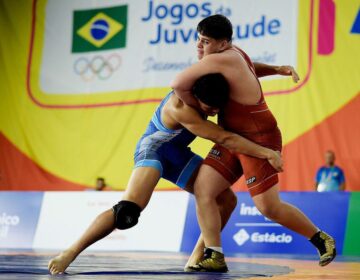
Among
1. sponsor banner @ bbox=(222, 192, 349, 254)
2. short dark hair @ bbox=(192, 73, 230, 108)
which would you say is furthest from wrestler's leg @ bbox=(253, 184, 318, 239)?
sponsor banner @ bbox=(222, 192, 349, 254)

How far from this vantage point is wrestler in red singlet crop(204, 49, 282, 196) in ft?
14.6

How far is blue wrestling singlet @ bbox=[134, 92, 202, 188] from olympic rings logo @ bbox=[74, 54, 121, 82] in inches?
343

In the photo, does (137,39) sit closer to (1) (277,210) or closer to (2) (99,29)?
(2) (99,29)

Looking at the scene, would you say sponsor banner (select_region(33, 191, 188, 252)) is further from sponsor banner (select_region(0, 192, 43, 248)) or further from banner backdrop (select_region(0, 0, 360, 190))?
banner backdrop (select_region(0, 0, 360, 190))

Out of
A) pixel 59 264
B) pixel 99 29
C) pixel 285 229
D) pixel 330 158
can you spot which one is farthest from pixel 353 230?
pixel 99 29

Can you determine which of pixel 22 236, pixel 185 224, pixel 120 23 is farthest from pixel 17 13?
pixel 185 224

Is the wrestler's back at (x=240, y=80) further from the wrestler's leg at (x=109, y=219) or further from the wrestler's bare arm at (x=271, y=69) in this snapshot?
the wrestler's leg at (x=109, y=219)

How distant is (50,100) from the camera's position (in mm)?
13805

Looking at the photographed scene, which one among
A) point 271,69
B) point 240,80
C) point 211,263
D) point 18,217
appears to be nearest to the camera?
point 240,80

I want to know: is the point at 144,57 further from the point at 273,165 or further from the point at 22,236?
the point at 273,165

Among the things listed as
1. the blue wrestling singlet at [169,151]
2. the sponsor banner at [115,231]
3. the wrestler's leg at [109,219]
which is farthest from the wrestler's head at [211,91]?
the sponsor banner at [115,231]

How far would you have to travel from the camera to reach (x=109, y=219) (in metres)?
4.36

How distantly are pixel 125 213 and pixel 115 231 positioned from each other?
4.84 meters

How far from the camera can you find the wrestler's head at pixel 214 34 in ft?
14.3
